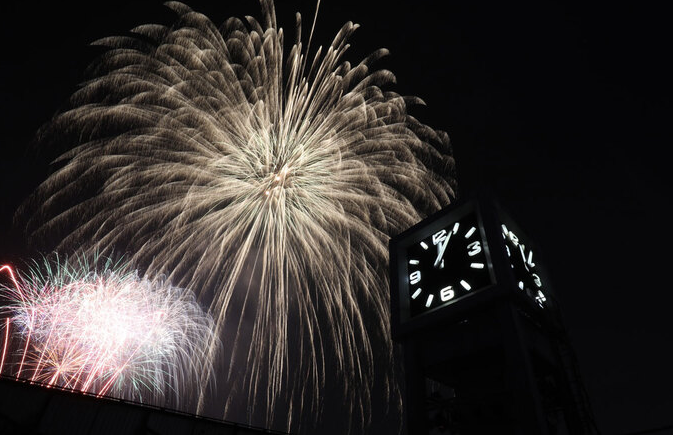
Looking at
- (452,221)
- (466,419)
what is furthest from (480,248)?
(466,419)

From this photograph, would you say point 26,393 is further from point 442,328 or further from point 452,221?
point 452,221

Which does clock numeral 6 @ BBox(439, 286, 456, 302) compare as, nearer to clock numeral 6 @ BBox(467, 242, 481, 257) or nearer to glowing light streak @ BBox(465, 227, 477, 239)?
clock numeral 6 @ BBox(467, 242, 481, 257)

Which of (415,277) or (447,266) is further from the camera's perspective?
(415,277)

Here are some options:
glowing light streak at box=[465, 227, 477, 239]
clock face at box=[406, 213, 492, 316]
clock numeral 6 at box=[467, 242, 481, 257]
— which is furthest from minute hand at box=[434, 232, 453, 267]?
clock numeral 6 at box=[467, 242, 481, 257]

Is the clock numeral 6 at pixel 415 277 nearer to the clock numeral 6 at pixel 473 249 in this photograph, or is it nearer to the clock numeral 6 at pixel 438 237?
the clock numeral 6 at pixel 438 237

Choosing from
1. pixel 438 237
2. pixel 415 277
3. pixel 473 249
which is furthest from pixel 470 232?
pixel 415 277

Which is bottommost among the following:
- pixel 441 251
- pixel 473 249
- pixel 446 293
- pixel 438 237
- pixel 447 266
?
pixel 446 293

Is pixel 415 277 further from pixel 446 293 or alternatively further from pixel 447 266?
pixel 446 293

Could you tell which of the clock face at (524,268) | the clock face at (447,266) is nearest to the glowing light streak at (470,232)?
the clock face at (447,266)
